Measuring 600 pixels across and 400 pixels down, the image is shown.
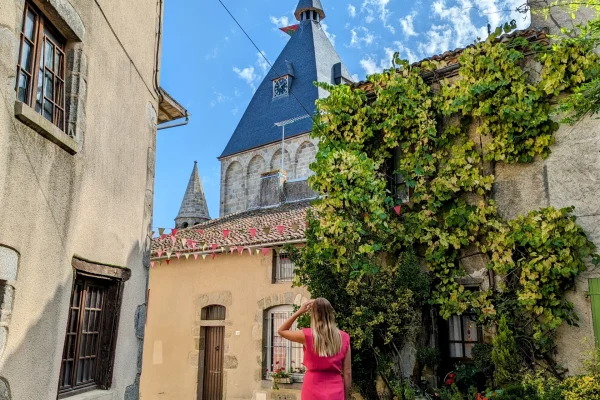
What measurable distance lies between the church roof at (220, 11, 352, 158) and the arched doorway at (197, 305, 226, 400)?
17.9 meters

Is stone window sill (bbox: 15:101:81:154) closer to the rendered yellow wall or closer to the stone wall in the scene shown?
the rendered yellow wall

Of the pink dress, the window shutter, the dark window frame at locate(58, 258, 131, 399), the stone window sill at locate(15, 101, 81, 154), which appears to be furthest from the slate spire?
the pink dress

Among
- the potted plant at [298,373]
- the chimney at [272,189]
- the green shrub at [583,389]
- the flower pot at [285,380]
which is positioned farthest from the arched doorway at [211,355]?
the chimney at [272,189]

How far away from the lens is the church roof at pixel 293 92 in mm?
30203

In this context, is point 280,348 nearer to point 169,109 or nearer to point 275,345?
point 275,345

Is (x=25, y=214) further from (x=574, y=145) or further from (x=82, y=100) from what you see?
(x=574, y=145)

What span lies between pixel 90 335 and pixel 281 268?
19.8 ft

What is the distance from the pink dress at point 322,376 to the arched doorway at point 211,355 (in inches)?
318

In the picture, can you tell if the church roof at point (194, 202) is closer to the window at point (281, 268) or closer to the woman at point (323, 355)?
the window at point (281, 268)

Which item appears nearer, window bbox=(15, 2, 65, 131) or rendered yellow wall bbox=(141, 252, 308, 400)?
window bbox=(15, 2, 65, 131)

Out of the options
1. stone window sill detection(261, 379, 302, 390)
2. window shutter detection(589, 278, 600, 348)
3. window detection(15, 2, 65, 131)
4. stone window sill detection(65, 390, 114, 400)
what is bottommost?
stone window sill detection(261, 379, 302, 390)

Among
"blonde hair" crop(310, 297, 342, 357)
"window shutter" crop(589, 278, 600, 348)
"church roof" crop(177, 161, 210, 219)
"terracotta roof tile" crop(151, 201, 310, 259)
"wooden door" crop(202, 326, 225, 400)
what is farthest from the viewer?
"church roof" crop(177, 161, 210, 219)

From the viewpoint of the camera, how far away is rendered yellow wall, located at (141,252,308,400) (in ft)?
35.2

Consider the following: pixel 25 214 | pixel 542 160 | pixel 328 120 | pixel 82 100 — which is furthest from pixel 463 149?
pixel 25 214
